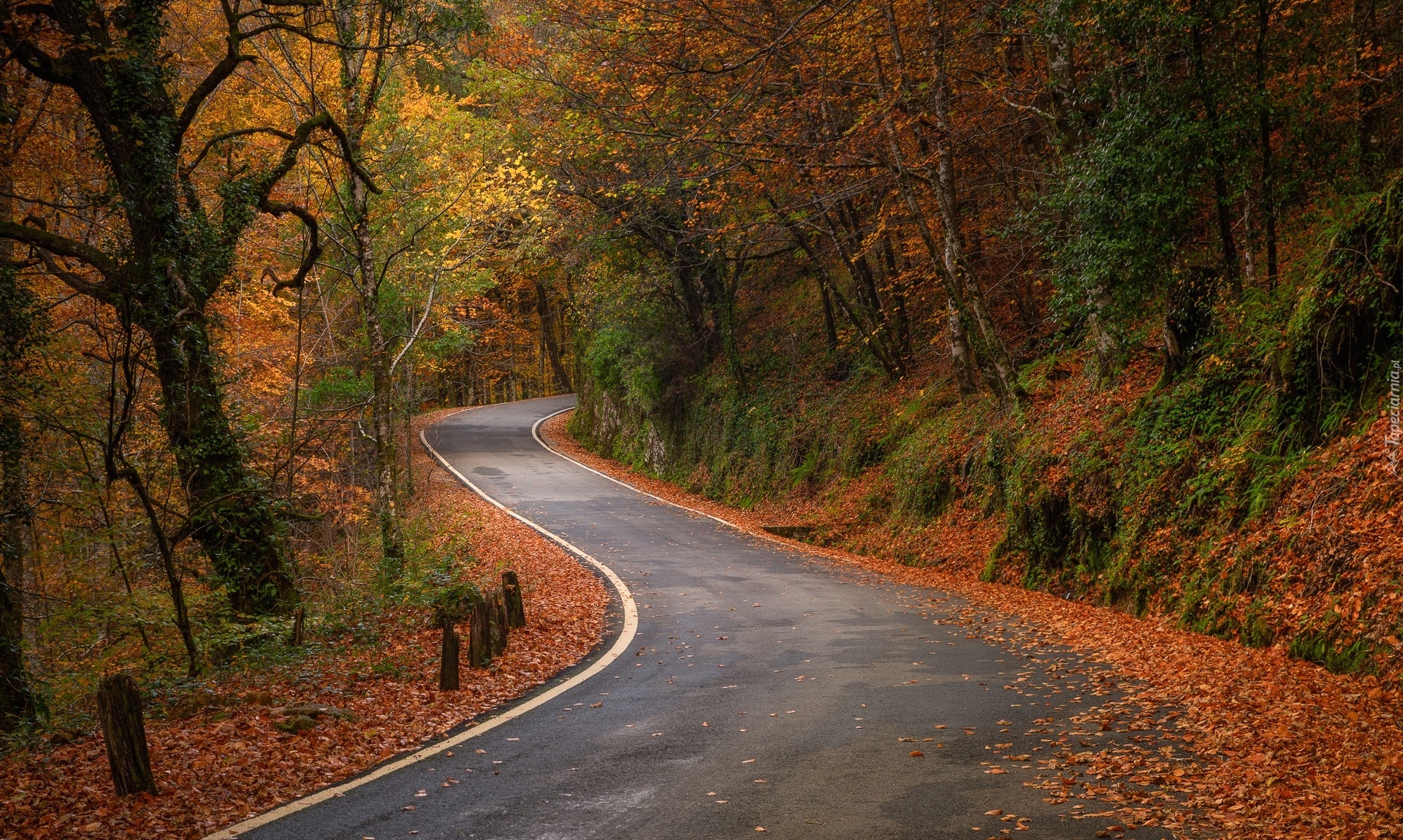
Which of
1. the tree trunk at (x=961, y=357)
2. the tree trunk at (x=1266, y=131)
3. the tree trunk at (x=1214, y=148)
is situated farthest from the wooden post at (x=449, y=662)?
the tree trunk at (x=961, y=357)

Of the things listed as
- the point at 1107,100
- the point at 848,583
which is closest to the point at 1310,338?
the point at 1107,100

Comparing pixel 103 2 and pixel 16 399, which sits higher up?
pixel 103 2

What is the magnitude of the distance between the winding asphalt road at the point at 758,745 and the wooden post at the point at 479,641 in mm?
940

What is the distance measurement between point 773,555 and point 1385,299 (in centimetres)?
1181

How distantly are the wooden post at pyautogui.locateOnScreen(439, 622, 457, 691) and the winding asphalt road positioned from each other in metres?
1.09

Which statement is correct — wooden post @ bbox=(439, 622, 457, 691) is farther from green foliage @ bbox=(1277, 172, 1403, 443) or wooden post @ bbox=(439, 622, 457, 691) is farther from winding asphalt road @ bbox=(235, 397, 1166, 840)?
green foliage @ bbox=(1277, 172, 1403, 443)

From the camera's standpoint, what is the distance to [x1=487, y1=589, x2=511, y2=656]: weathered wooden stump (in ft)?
33.8

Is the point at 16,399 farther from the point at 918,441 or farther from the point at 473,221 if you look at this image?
the point at 918,441

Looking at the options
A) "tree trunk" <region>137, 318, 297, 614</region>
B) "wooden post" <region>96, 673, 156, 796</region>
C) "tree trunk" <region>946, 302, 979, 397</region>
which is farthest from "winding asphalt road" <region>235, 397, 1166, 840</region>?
"tree trunk" <region>946, 302, 979, 397</region>

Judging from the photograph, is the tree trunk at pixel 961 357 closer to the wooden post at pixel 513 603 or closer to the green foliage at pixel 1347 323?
the green foliage at pixel 1347 323

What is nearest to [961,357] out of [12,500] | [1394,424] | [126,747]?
[1394,424]

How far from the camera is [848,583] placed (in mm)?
15484

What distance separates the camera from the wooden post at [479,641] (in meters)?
9.88

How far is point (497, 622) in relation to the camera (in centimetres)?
1047
